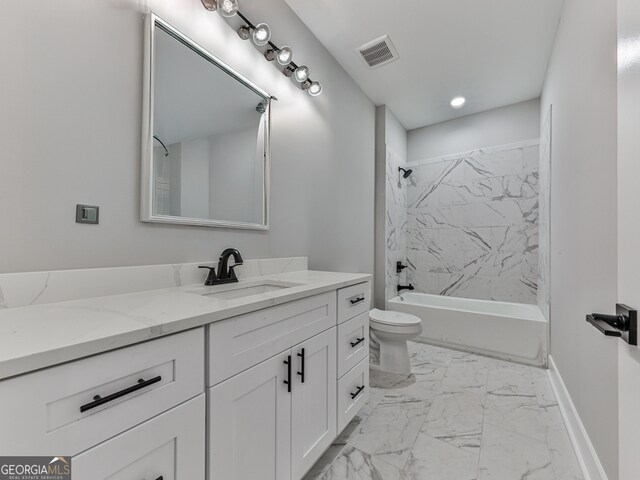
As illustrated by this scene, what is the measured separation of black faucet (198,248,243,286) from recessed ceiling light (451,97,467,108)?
2.96m

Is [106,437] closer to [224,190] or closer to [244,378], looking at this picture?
[244,378]

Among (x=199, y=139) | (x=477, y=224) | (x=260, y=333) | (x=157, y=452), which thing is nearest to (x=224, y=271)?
(x=260, y=333)

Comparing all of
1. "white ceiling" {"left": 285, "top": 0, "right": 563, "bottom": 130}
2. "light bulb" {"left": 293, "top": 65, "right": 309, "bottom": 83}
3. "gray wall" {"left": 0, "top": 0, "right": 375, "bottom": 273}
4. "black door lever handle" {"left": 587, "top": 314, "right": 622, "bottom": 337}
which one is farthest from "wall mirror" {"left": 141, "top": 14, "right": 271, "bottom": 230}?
"black door lever handle" {"left": 587, "top": 314, "right": 622, "bottom": 337}

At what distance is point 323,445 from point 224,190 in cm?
132

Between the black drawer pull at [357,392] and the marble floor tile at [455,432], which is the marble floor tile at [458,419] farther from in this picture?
the black drawer pull at [357,392]

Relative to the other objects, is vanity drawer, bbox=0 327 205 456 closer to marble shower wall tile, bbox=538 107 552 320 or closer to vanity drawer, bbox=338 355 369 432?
vanity drawer, bbox=338 355 369 432

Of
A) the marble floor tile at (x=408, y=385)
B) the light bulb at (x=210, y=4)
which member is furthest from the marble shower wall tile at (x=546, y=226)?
the light bulb at (x=210, y=4)

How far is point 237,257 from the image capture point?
135 centimetres

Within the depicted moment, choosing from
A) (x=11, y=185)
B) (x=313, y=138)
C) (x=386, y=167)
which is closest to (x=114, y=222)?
(x=11, y=185)

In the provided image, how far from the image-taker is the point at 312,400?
117 cm

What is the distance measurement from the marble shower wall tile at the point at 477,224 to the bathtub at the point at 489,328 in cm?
21

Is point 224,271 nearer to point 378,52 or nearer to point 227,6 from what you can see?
point 227,6

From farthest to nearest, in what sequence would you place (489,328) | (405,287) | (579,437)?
(405,287) < (489,328) < (579,437)

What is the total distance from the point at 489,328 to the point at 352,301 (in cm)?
186
